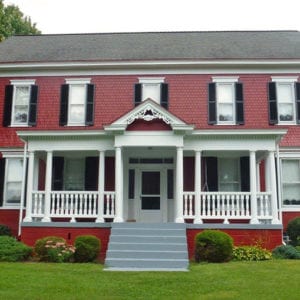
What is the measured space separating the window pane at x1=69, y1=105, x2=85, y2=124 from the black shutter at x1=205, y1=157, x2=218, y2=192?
547 cm

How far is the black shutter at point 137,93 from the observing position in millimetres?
19188

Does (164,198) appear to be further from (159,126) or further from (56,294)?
(56,294)

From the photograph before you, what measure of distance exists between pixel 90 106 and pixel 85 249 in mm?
7420

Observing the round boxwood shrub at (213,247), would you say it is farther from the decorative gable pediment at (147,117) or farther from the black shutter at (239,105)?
the black shutter at (239,105)

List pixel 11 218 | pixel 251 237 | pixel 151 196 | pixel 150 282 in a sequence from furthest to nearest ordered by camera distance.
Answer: pixel 11 218, pixel 151 196, pixel 251 237, pixel 150 282

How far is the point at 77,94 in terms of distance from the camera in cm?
1950

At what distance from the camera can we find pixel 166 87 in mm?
19219

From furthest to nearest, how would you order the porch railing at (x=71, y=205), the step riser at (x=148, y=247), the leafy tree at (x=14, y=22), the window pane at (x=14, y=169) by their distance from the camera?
the leafy tree at (x=14, y=22) < the window pane at (x=14, y=169) < the porch railing at (x=71, y=205) < the step riser at (x=148, y=247)

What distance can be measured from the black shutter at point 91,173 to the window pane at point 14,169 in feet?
9.53

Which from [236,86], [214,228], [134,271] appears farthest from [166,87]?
[134,271]

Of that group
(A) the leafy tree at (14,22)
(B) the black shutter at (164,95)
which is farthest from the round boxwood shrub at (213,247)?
(A) the leafy tree at (14,22)

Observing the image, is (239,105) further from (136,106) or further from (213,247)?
(213,247)

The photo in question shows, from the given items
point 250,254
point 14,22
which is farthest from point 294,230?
point 14,22

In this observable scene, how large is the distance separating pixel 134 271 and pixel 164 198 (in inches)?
244
